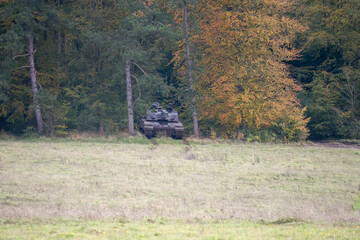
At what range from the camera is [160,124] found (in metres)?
26.9

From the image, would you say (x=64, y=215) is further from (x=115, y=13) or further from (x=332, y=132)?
(x=332, y=132)

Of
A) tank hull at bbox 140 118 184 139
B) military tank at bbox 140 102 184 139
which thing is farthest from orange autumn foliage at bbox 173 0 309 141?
tank hull at bbox 140 118 184 139

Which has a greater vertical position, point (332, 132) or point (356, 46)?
point (356, 46)

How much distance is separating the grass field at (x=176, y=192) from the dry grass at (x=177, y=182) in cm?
3

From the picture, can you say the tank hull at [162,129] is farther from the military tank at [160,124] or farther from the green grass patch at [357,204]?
the green grass patch at [357,204]

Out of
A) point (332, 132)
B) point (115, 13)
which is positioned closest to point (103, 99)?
point (115, 13)

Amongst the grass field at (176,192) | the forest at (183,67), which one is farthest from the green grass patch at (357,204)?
the forest at (183,67)

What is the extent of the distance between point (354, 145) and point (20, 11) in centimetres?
2122

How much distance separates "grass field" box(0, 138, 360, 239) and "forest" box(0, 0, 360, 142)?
485cm

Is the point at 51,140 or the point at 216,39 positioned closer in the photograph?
the point at 51,140

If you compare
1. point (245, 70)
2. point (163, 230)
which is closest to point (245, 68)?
point (245, 70)

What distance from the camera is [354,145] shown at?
2550cm

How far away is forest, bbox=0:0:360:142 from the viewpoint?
26.4 metres

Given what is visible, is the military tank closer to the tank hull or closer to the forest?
the tank hull
